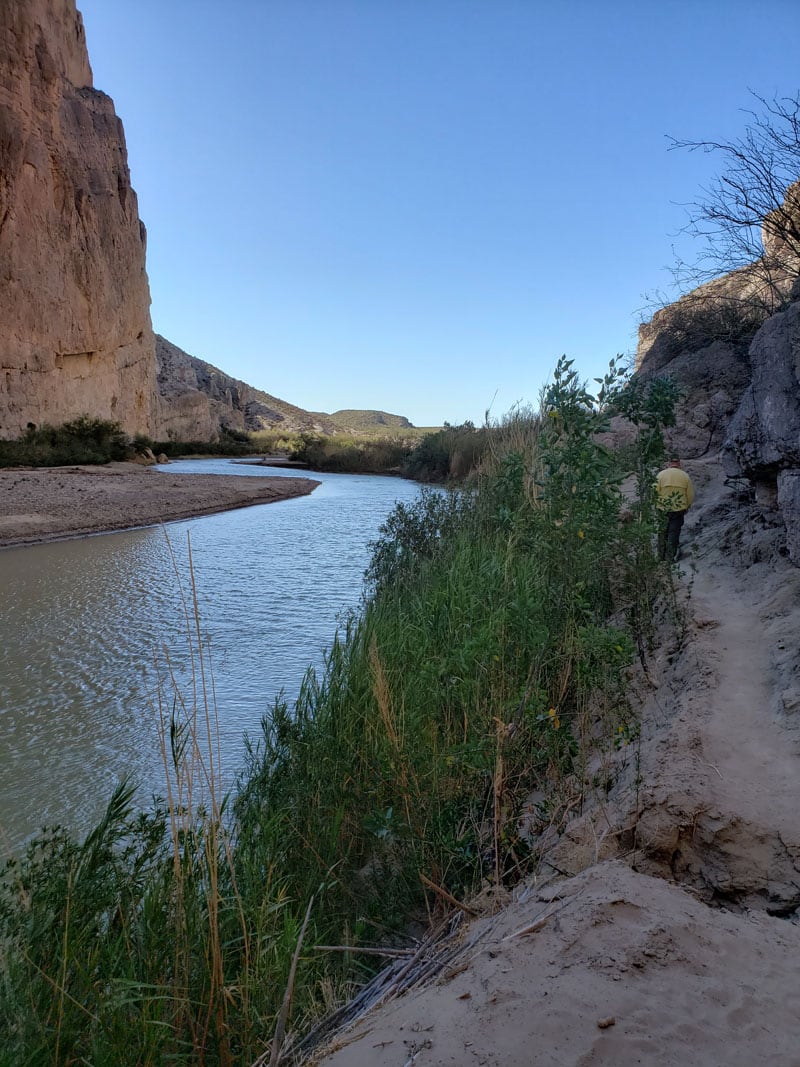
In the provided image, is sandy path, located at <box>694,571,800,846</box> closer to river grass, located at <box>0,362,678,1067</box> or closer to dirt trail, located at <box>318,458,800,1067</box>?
dirt trail, located at <box>318,458,800,1067</box>

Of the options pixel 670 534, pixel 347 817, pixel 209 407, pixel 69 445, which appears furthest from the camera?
pixel 209 407

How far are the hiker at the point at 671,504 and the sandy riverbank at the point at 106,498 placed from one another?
672 cm

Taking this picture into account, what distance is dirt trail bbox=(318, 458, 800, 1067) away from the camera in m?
1.56

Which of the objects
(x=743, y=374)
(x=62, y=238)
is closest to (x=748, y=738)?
(x=743, y=374)

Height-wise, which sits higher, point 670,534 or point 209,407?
point 209,407

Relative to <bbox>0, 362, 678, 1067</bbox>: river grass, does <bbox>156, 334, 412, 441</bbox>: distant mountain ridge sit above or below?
above

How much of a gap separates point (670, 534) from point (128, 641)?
542 cm

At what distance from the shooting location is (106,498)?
17031 mm

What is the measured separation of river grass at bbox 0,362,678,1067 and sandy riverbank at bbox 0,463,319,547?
646 cm

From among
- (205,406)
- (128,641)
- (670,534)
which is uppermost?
(205,406)

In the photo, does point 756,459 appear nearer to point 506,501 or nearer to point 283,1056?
point 506,501

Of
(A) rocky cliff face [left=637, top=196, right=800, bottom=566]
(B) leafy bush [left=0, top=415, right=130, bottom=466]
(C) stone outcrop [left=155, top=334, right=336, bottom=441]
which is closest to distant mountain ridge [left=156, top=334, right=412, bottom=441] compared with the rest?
(C) stone outcrop [left=155, top=334, right=336, bottom=441]

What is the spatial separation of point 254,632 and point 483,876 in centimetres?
511

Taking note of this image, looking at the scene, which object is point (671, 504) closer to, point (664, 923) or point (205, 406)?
point (664, 923)
